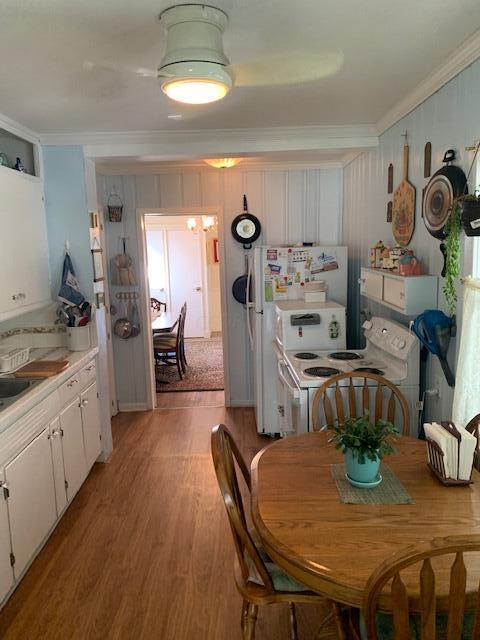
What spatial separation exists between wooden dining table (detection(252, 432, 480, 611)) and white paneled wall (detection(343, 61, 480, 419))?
81 centimetres

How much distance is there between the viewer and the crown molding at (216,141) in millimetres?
3234

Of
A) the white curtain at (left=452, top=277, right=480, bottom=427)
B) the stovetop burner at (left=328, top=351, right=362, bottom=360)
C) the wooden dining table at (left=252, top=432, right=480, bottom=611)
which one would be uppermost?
the white curtain at (left=452, top=277, right=480, bottom=427)

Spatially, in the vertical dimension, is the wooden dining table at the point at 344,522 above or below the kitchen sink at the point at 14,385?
below

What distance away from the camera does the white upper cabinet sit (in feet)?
9.20

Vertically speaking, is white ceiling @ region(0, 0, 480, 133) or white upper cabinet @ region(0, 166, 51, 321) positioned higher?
white ceiling @ region(0, 0, 480, 133)

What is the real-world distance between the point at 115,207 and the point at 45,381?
7.72 ft

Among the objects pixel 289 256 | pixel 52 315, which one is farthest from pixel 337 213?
pixel 52 315

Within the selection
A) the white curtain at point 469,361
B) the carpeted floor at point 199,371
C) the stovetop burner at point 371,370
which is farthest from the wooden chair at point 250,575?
the carpeted floor at point 199,371

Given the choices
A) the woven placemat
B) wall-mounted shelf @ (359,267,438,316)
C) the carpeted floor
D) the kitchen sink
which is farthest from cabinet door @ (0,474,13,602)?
the carpeted floor

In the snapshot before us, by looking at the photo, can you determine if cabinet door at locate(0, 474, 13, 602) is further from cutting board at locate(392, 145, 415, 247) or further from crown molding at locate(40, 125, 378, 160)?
cutting board at locate(392, 145, 415, 247)

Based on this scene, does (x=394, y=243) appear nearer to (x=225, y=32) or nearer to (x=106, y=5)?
(x=225, y=32)

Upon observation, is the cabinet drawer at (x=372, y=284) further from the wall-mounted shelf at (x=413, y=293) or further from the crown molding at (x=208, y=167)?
the crown molding at (x=208, y=167)

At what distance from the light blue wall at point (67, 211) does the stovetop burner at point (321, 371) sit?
1.72 meters

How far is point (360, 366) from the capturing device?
113 inches
